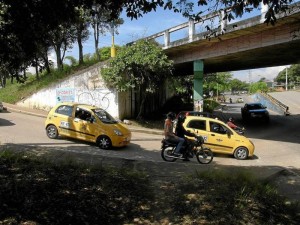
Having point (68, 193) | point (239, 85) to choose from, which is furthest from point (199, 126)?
point (239, 85)

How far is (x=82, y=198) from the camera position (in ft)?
→ 18.4

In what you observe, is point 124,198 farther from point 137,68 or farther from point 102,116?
point 137,68

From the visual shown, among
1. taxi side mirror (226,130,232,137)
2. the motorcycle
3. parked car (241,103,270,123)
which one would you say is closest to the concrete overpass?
taxi side mirror (226,130,232,137)

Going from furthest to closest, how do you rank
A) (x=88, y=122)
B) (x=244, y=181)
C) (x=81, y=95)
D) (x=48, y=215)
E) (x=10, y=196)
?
(x=81, y=95)
(x=88, y=122)
(x=244, y=181)
(x=10, y=196)
(x=48, y=215)

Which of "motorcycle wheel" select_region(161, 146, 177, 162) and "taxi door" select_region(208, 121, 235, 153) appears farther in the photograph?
"taxi door" select_region(208, 121, 235, 153)

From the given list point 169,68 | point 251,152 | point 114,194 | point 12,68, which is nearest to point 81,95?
point 169,68

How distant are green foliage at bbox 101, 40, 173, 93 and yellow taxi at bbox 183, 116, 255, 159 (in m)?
8.01

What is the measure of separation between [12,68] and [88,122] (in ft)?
25.2

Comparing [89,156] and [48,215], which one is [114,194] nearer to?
[48,215]

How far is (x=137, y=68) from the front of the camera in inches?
906

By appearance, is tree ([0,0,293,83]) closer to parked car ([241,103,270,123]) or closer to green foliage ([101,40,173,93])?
green foliage ([101,40,173,93])

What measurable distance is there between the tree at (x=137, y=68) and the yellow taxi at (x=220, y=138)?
8008 millimetres

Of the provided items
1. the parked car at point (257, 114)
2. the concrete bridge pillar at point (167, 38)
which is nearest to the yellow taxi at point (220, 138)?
the concrete bridge pillar at point (167, 38)

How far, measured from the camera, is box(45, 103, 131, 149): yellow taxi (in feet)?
47.5
